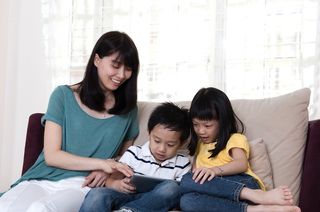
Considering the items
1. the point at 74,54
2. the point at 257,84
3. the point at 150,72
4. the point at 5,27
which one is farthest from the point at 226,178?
the point at 5,27

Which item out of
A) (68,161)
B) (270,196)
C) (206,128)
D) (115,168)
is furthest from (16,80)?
(270,196)

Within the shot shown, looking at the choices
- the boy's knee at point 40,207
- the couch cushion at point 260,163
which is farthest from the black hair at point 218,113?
the boy's knee at point 40,207

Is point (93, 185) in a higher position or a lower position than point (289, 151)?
lower

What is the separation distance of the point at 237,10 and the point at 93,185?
1.35m

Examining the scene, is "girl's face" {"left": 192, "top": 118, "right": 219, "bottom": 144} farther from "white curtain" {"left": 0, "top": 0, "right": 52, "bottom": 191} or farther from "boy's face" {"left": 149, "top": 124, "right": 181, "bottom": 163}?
"white curtain" {"left": 0, "top": 0, "right": 52, "bottom": 191}

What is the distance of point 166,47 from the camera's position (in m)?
2.53

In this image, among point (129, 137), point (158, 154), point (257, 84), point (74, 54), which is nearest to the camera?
point (158, 154)

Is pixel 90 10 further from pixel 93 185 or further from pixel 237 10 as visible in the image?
pixel 93 185

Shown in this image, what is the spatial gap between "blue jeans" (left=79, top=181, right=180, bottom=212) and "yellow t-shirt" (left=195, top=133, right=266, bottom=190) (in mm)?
210

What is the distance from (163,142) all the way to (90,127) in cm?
32

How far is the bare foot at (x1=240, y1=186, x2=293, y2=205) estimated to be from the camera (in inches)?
56.8

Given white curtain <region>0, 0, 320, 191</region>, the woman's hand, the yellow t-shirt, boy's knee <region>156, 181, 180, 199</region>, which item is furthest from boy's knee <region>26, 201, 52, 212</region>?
white curtain <region>0, 0, 320, 191</region>

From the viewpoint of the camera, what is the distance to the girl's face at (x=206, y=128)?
1714mm

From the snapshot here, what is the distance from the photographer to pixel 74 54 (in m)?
2.72
